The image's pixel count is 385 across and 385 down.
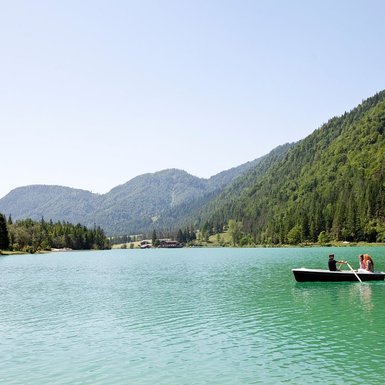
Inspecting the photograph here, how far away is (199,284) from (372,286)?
23.8 m

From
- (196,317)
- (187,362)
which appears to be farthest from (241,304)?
(187,362)

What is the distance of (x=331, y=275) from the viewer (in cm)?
6378

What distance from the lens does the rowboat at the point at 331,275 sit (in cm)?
6291

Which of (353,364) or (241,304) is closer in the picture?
(353,364)

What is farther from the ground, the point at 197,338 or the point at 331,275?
the point at 331,275

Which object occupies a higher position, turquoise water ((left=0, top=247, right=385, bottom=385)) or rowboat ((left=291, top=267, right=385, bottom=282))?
rowboat ((left=291, top=267, right=385, bottom=282))

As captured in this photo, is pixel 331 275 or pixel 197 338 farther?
pixel 331 275

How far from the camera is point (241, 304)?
45625 mm

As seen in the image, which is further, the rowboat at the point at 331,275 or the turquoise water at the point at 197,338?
the rowboat at the point at 331,275

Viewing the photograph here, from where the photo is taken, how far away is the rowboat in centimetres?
6291

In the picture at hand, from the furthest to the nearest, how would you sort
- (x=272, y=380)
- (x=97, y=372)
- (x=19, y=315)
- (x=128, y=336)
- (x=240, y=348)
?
(x=19, y=315) → (x=128, y=336) → (x=240, y=348) → (x=97, y=372) → (x=272, y=380)

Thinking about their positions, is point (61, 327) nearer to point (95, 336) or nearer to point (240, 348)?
point (95, 336)

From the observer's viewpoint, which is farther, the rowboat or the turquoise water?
the rowboat

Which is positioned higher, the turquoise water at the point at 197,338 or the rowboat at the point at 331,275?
the rowboat at the point at 331,275
